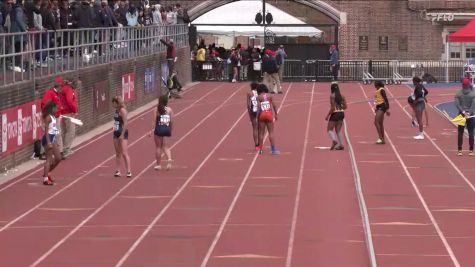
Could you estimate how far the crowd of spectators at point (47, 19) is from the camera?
90.6 ft

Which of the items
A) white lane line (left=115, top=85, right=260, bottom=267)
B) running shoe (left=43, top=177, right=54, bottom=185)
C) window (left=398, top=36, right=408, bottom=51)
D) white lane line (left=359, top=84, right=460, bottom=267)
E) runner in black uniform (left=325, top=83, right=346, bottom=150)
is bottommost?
white lane line (left=359, top=84, right=460, bottom=267)

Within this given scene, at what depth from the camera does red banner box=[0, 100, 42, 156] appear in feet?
79.2

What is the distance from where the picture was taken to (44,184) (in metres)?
22.6

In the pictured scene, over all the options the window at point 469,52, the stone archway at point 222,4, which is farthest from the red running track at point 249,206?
the stone archway at point 222,4

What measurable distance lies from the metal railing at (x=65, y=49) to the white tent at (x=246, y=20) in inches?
666

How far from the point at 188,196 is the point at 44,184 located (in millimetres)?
2876

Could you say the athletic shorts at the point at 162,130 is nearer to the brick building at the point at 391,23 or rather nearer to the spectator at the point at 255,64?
the spectator at the point at 255,64

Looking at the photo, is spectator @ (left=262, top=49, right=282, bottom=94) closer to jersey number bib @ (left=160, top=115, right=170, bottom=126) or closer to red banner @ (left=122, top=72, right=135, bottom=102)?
red banner @ (left=122, top=72, right=135, bottom=102)

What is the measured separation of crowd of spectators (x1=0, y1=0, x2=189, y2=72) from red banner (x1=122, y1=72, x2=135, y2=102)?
1685 millimetres

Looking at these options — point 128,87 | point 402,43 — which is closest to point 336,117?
point 128,87

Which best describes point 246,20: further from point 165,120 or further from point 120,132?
point 120,132

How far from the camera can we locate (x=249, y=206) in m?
20.2

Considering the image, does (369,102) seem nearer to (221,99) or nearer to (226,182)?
(221,99)

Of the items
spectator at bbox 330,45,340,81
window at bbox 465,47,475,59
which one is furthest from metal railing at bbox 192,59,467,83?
window at bbox 465,47,475,59
